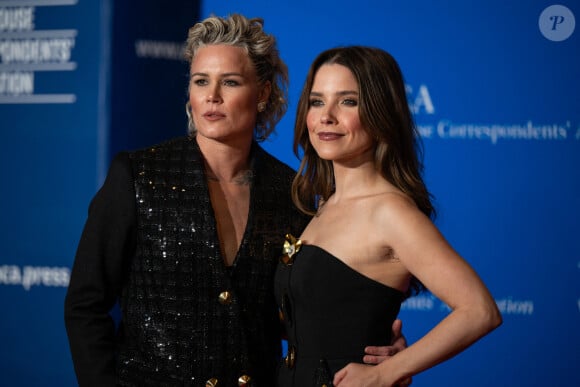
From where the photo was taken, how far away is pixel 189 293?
7.66 feet

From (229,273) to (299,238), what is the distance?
22 cm

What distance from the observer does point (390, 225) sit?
7.08 ft

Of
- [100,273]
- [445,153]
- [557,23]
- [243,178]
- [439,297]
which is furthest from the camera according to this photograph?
[445,153]

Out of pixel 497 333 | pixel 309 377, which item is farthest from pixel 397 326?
pixel 497 333

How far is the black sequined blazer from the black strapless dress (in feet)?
0.46

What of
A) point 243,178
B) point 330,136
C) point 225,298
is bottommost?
point 225,298

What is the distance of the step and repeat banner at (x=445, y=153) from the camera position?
3688mm

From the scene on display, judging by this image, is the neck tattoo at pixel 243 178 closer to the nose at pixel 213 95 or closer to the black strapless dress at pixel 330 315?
the nose at pixel 213 95

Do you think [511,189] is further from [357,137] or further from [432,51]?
[357,137]

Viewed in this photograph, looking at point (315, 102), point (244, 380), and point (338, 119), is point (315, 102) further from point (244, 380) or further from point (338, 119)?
point (244, 380)

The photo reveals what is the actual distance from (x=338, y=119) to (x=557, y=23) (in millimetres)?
1748

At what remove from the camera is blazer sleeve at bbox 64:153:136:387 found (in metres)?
2.31

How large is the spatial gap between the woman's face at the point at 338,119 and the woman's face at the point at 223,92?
21 cm

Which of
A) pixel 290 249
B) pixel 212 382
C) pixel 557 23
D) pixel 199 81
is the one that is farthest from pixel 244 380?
pixel 557 23
